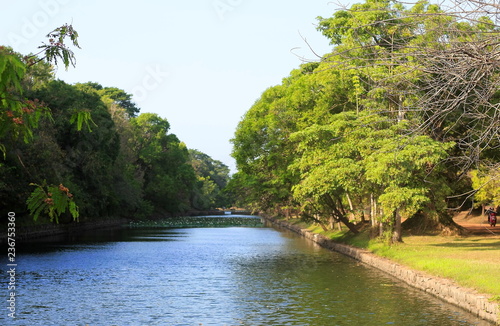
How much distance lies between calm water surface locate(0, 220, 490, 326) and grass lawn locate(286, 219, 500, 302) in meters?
1.25

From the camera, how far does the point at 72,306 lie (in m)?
18.0

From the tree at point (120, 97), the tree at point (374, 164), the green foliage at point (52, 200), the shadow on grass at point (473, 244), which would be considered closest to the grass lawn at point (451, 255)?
the shadow on grass at point (473, 244)

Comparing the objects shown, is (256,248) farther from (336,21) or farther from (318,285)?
(318,285)

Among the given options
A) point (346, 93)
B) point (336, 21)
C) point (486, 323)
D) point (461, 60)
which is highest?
point (336, 21)

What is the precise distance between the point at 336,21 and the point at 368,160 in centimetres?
1075

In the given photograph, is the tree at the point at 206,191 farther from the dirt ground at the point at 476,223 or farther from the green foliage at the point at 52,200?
the green foliage at the point at 52,200

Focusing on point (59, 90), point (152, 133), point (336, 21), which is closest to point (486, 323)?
point (336, 21)

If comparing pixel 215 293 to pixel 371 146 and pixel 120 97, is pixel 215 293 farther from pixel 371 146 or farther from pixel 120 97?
pixel 120 97

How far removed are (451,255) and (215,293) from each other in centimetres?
1142

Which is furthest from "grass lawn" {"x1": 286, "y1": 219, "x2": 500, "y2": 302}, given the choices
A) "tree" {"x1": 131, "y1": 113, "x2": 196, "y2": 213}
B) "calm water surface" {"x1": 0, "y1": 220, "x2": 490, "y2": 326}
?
"tree" {"x1": 131, "y1": 113, "x2": 196, "y2": 213}

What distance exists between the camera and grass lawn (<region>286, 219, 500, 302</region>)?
18797 mm

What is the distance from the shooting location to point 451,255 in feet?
87.3

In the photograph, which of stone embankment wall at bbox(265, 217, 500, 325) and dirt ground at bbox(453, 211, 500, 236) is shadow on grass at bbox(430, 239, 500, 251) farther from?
dirt ground at bbox(453, 211, 500, 236)

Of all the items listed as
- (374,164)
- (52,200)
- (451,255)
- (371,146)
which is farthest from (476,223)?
(52,200)
